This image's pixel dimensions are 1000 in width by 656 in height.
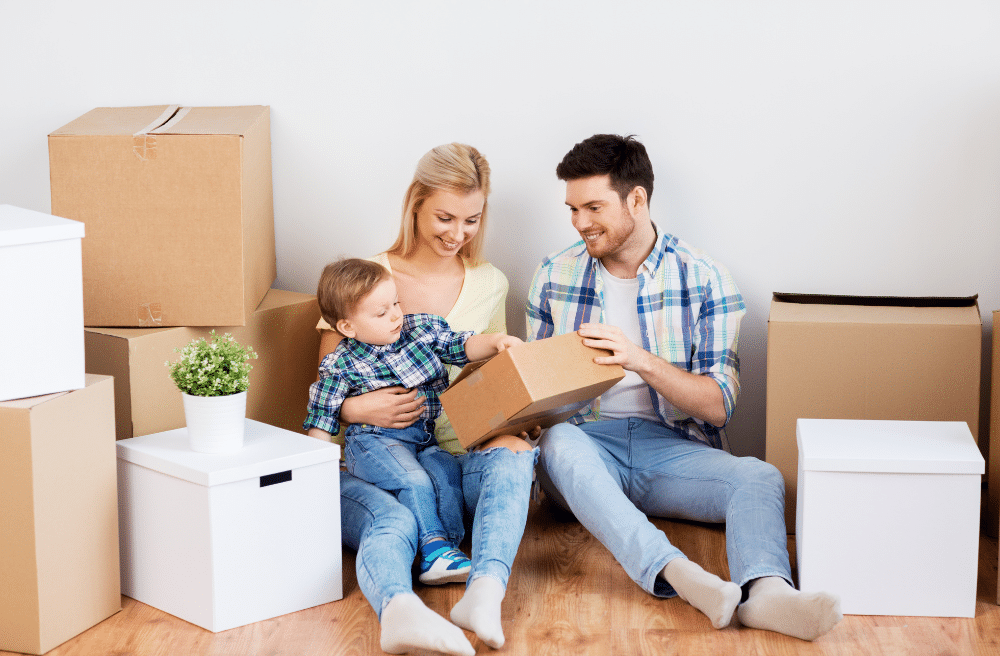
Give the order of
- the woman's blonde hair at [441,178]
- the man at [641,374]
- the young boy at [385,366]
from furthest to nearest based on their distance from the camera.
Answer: the woman's blonde hair at [441,178]
the young boy at [385,366]
the man at [641,374]

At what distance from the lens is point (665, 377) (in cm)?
211

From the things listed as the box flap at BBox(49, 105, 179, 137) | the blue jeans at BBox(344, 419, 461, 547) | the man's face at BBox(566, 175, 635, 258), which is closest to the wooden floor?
the blue jeans at BBox(344, 419, 461, 547)

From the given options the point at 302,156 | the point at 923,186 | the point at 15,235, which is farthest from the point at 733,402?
the point at 15,235

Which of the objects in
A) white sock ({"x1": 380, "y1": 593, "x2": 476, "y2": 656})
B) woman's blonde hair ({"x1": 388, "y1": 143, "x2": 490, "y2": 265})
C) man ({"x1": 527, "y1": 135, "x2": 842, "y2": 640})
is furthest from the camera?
woman's blonde hair ({"x1": 388, "y1": 143, "x2": 490, "y2": 265})

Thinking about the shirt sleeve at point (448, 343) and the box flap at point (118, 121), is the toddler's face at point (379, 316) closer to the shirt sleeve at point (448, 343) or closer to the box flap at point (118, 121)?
the shirt sleeve at point (448, 343)

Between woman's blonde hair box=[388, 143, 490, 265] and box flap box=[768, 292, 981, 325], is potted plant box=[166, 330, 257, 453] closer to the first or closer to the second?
woman's blonde hair box=[388, 143, 490, 265]

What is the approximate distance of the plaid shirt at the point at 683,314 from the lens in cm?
223

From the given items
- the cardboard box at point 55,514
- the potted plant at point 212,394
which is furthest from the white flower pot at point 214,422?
the cardboard box at point 55,514

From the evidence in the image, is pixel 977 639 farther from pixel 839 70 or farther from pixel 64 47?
pixel 64 47

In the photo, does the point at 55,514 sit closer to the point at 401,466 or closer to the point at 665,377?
the point at 401,466

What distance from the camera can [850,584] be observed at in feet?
5.95

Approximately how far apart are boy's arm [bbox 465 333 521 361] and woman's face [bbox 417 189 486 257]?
265 mm

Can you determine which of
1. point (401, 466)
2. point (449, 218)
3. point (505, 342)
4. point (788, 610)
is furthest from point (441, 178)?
point (788, 610)

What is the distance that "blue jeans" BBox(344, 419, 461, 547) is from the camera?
201cm
